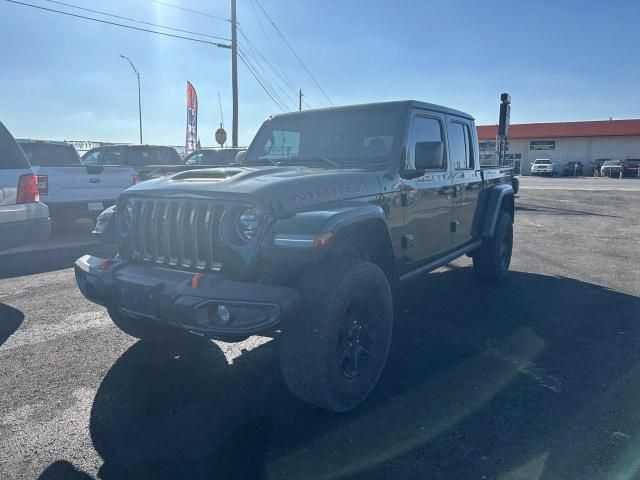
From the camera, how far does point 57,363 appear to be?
13.0 feet

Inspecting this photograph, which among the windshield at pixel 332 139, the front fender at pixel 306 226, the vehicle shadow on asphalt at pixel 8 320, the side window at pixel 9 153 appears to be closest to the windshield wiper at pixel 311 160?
the windshield at pixel 332 139

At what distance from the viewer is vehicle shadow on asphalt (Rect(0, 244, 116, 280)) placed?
273 inches

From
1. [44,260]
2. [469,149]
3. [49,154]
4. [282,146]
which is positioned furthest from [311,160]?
[49,154]

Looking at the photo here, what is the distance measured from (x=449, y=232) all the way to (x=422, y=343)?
128cm

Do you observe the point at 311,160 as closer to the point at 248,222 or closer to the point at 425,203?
the point at 425,203

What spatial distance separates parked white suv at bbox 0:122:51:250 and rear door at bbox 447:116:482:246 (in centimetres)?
452

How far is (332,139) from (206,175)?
54.5 inches

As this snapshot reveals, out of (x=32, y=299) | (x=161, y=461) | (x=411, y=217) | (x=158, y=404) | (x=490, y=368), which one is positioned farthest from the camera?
(x=32, y=299)

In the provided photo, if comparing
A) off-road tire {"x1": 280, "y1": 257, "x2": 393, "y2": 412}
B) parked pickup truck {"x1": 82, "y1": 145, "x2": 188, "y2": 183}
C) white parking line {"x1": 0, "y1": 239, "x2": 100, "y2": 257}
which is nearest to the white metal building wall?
parked pickup truck {"x1": 82, "y1": 145, "x2": 188, "y2": 183}

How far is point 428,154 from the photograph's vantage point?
3.90 metres

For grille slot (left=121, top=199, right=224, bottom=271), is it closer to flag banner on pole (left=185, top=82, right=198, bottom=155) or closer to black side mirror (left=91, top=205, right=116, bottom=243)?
black side mirror (left=91, top=205, right=116, bottom=243)

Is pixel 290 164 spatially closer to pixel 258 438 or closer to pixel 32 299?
pixel 258 438

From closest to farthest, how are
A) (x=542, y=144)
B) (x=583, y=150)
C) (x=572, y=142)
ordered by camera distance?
(x=583, y=150) < (x=572, y=142) < (x=542, y=144)

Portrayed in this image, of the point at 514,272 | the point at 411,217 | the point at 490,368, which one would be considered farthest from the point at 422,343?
the point at 514,272
